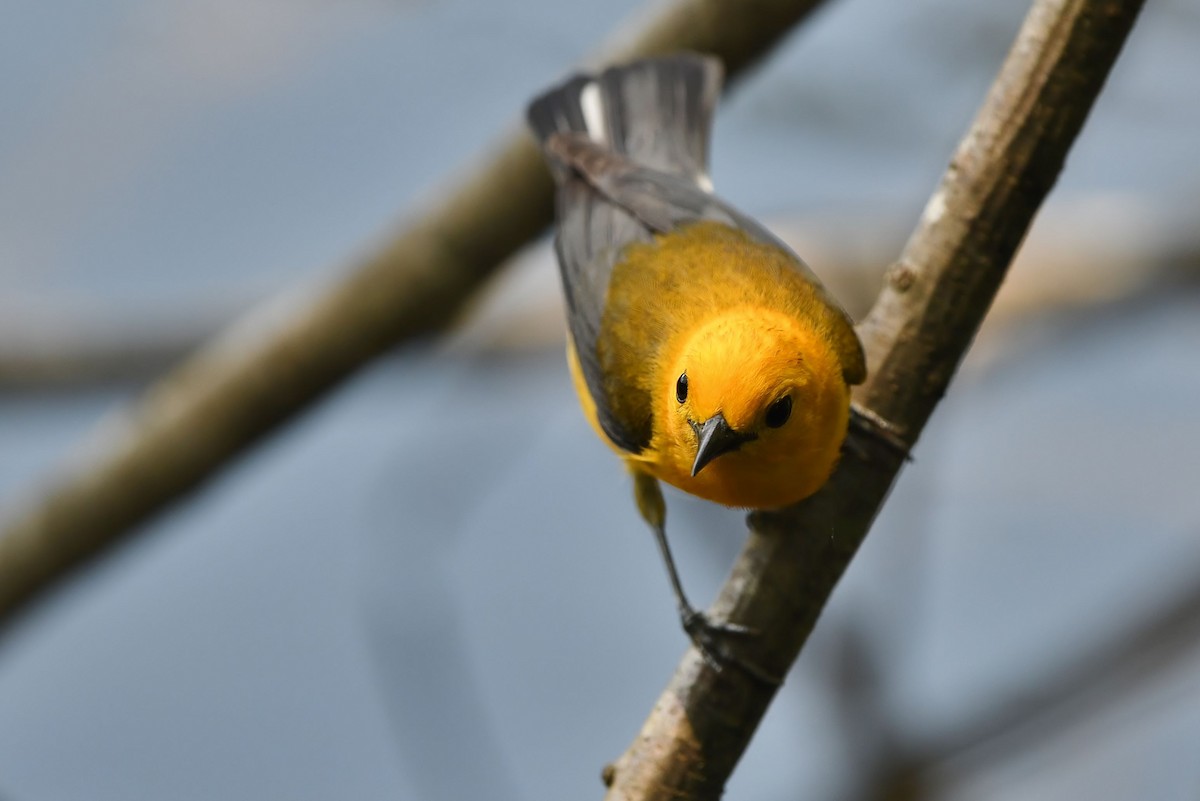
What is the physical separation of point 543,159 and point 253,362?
1100 mm

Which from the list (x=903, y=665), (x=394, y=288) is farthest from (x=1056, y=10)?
(x=903, y=665)

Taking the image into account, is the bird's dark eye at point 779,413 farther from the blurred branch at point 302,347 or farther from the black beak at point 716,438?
the blurred branch at point 302,347

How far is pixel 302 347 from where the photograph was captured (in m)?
4.56

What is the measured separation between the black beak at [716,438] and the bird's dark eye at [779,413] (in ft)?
0.18

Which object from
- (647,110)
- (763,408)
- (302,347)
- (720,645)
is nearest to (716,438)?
(763,408)

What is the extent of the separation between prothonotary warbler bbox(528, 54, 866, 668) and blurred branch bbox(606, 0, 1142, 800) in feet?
0.34

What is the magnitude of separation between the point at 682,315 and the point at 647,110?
111 cm

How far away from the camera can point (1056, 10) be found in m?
2.89

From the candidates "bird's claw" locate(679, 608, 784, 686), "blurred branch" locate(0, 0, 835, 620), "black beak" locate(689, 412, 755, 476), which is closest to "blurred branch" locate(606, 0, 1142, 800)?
"bird's claw" locate(679, 608, 784, 686)

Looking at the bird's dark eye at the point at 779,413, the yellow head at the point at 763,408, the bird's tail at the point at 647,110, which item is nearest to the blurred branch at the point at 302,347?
the bird's tail at the point at 647,110

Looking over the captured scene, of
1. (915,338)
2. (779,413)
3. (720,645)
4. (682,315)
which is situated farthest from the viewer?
(682,315)

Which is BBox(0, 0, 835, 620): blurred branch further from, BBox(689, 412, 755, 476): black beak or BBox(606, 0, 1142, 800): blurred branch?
BBox(689, 412, 755, 476): black beak

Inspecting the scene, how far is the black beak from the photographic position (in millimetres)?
3164

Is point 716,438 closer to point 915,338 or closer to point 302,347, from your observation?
point 915,338
